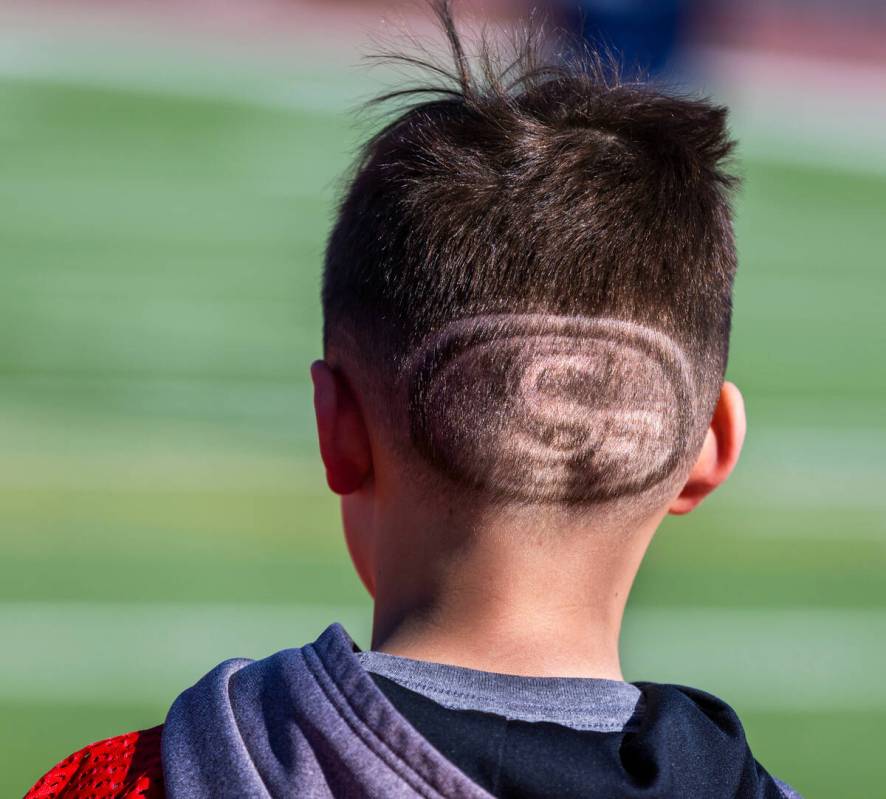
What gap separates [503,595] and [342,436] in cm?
25

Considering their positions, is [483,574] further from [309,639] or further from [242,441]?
[242,441]

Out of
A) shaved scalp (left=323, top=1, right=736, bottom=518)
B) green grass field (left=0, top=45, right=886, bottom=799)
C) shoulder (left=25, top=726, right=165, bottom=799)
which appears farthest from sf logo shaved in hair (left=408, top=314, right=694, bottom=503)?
green grass field (left=0, top=45, right=886, bottom=799)

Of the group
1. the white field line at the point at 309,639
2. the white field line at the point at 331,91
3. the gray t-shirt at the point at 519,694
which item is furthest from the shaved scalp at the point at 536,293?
the white field line at the point at 331,91

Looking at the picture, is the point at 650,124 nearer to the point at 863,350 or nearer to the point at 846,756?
the point at 846,756

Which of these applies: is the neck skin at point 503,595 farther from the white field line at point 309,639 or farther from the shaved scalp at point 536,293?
the white field line at point 309,639

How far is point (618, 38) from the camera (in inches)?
292

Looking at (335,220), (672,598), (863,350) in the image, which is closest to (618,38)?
(863,350)

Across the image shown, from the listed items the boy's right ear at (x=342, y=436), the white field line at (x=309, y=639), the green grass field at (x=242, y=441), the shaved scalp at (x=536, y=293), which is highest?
the shaved scalp at (x=536, y=293)

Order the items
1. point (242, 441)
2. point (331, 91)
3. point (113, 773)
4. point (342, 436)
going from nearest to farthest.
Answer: point (113, 773) < point (342, 436) < point (242, 441) < point (331, 91)

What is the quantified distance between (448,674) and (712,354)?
483mm

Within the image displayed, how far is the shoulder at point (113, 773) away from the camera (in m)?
1.09

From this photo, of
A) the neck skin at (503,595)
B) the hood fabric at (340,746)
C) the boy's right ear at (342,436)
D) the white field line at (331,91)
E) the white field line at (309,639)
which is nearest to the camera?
the hood fabric at (340,746)

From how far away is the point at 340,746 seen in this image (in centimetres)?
102

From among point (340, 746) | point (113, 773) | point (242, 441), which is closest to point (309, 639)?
point (242, 441)
